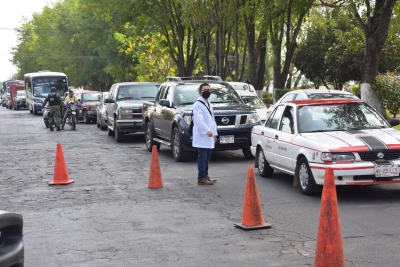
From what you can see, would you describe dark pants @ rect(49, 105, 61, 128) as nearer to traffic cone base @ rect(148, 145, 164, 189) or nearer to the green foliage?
the green foliage

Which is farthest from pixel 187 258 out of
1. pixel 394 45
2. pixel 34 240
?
pixel 394 45

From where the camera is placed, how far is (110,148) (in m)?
21.4

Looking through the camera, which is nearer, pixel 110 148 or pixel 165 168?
pixel 165 168

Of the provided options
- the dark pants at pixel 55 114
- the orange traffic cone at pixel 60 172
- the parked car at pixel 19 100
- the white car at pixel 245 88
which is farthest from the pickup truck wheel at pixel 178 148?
the parked car at pixel 19 100

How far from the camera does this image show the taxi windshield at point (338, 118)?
474 inches

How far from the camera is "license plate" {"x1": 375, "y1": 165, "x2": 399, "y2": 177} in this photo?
416 inches

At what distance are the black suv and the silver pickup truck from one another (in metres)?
3.57

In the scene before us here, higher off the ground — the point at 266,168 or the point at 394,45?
the point at 394,45

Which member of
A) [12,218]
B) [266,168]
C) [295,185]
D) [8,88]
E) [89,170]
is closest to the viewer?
[12,218]

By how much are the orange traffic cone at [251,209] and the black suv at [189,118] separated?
7.87 meters

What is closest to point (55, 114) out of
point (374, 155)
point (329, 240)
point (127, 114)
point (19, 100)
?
point (127, 114)

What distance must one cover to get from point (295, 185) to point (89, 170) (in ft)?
18.4

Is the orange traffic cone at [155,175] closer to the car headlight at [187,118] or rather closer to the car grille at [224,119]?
the car headlight at [187,118]

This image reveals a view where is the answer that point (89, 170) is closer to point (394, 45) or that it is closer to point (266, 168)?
point (266, 168)
